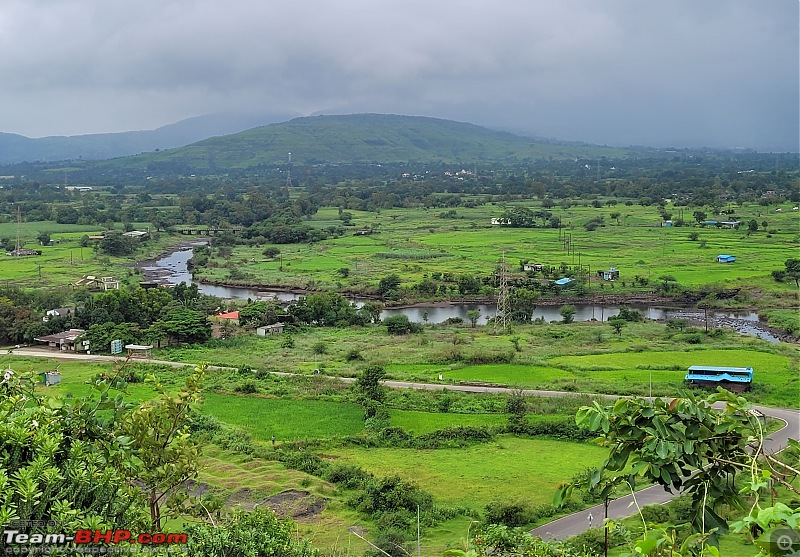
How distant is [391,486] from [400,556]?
245cm

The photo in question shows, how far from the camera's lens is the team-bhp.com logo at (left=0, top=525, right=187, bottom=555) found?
10.9 ft

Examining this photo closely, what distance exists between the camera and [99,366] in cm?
2547

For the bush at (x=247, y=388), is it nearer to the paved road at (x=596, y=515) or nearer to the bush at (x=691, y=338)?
the paved road at (x=596, y=515)

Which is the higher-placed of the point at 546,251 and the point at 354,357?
the point at 546,251

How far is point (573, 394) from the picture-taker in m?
21.7

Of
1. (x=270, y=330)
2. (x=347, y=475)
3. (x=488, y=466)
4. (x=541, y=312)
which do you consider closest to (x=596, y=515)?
(x=488, y=466)

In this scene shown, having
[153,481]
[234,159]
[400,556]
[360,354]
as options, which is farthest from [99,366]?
[234,159]

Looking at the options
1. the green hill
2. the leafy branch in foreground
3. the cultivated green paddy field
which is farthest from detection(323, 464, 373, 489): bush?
the green hill

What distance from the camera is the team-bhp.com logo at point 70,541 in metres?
3.33

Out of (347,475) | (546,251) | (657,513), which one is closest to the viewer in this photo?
(657,513)

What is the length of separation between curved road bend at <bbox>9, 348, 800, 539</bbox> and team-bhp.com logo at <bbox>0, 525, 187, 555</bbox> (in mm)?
3136

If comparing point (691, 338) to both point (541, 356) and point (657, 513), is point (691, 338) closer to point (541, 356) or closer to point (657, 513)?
point (541, 356)

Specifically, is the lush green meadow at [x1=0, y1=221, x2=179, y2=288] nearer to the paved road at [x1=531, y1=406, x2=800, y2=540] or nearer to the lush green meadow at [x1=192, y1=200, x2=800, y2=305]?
the lush green meadow at [x1=192, y1=200, x2=800, y2=305]

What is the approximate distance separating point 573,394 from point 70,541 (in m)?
19.7
